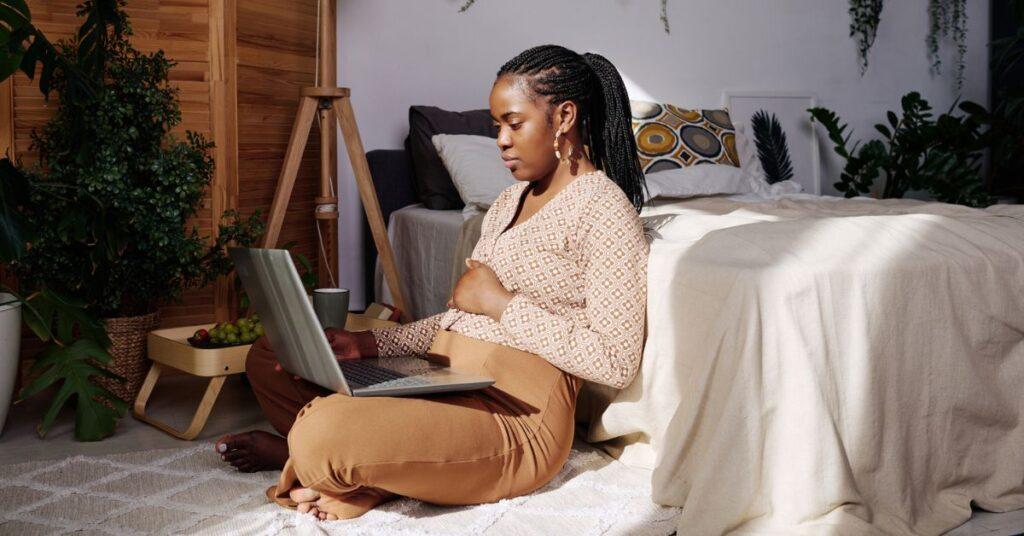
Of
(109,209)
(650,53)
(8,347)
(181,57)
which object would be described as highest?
(650,53)

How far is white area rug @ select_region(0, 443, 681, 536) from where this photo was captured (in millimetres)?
1956

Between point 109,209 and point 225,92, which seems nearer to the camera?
point 109,209

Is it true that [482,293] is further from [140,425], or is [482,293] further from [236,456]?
[140,425]

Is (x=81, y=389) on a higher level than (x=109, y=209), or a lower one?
lower

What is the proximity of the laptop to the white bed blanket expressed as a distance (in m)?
0.45

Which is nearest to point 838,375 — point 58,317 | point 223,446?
point 223,446

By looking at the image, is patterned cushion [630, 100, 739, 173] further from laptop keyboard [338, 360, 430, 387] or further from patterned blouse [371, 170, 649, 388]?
laptop keyboard [338, 360, 430, 387]

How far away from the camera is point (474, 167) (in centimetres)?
364

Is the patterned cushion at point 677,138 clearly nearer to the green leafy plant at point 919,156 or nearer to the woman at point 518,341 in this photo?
the green leafy plant at point 919,156

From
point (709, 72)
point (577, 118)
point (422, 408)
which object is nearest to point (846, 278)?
point (577, 118)

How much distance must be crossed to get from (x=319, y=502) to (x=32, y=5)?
2035 mm

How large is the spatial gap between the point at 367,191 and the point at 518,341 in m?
1.60

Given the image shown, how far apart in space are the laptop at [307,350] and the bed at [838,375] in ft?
1.47

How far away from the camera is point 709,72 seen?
4828mm
